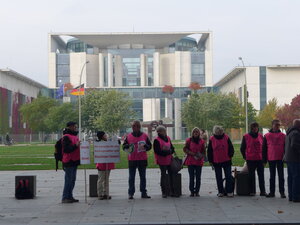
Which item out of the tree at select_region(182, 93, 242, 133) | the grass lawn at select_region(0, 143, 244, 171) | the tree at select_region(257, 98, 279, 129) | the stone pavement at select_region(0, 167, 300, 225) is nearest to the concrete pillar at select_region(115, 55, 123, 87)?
the tree at select_region(257, 98, 279, 129)

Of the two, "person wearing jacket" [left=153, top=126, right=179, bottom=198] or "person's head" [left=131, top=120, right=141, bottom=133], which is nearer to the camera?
"person's head" [left=131, top=120, right=141, bottom=133]

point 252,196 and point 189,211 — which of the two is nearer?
point 189,211

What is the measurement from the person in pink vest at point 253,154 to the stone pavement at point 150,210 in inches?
20.7

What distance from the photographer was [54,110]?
92625 mm

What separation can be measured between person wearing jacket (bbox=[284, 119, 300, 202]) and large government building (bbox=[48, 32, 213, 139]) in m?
124

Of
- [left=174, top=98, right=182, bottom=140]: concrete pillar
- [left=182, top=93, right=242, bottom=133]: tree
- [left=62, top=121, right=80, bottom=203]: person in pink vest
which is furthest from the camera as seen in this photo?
[left=174, top=98, right=182, bottom=140]: concrete pillar

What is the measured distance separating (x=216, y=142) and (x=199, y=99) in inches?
2873

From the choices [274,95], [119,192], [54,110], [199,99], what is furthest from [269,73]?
[119,192]

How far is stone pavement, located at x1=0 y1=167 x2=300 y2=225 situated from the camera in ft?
38.8

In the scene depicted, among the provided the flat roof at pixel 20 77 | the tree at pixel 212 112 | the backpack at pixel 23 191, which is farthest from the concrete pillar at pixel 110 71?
the backpack at pixel 23 191

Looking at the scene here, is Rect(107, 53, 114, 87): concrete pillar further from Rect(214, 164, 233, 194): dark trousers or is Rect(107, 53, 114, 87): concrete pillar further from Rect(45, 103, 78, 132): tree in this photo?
Rect(214, 164, 233, 194): dark trousers

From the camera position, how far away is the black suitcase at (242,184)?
52.8 ft

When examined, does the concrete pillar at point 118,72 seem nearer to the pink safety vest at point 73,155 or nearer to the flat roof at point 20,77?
the flat roof at point 20,77

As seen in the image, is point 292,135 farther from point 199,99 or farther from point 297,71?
point 297,71
